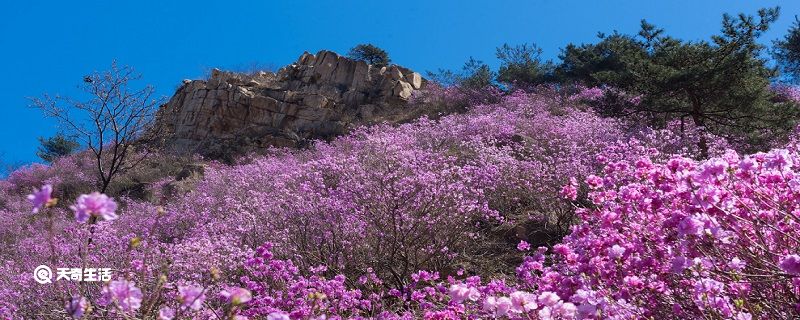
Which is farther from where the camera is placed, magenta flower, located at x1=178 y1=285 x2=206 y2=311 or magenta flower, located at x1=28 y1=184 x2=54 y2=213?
magenta flower, located at x1=178 y1=285 x2=206 y2=311

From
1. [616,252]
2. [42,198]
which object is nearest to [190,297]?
[42,198]

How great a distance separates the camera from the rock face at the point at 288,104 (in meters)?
25.1

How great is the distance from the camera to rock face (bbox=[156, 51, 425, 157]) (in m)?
25.1

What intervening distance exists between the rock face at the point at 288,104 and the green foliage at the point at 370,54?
100 inches

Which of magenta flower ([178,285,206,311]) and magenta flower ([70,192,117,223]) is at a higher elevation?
magenta flower ([70,192,117,223])

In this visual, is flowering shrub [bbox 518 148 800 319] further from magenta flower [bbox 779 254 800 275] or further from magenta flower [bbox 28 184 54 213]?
magenta flower [bbox 28 184 54 213]

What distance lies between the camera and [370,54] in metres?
33.3

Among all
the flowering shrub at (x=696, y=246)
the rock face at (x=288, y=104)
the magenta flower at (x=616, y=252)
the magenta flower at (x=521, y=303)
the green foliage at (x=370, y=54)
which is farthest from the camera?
the green foliage at (x=370, y=54)

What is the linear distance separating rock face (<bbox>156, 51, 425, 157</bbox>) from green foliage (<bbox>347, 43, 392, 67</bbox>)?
2.54 m

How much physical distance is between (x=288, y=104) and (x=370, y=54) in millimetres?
8320

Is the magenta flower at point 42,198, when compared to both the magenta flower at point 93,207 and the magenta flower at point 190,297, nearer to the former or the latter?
the magenta flower at point 93,207

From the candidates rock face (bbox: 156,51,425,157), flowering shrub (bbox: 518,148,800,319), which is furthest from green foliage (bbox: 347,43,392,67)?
flowering shrub (bbox: 518,148,800,319)

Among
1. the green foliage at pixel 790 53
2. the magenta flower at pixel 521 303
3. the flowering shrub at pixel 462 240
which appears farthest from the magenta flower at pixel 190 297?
the green foliage at pixel 790 53

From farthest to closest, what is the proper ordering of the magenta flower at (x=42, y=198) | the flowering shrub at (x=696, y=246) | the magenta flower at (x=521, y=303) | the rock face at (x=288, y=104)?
1. the rock face at (x=288, y=104)
2. the flowering shrub at (x=696, y=246)
3. the magenta flower at (x=521, y=303)
4. the magenta flower at (x=42, y=198)
